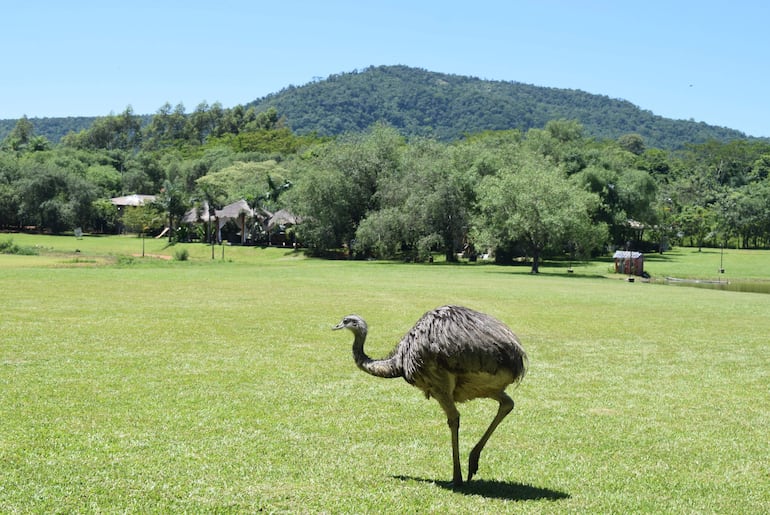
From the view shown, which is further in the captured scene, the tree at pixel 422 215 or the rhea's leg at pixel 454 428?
the tree at pixel 422 215

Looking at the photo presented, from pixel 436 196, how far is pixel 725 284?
26.4 metres

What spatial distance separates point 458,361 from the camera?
780 centimetres

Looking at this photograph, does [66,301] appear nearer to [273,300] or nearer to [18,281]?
[273,300]

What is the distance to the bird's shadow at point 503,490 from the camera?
777cm

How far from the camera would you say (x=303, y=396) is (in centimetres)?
1256

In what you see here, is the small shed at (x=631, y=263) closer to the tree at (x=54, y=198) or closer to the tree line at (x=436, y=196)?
the tree line at (x=436, y=196)

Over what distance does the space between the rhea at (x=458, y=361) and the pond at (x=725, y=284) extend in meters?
47.3

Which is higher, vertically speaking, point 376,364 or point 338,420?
point 376,364

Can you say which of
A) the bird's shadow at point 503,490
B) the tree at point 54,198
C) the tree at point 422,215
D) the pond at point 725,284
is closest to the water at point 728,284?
the pond at point 725,284

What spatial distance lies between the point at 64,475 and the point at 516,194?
5209cm

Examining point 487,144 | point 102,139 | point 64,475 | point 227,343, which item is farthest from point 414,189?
point 102,139

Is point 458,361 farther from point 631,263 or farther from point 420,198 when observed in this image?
point 420,198

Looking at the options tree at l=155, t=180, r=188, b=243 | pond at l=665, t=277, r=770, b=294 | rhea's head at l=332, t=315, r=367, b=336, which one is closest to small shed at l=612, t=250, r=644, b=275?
pond at l=665, t=277, r=770, b=294

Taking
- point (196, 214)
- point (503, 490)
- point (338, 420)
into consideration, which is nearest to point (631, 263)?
point (338, 420)
